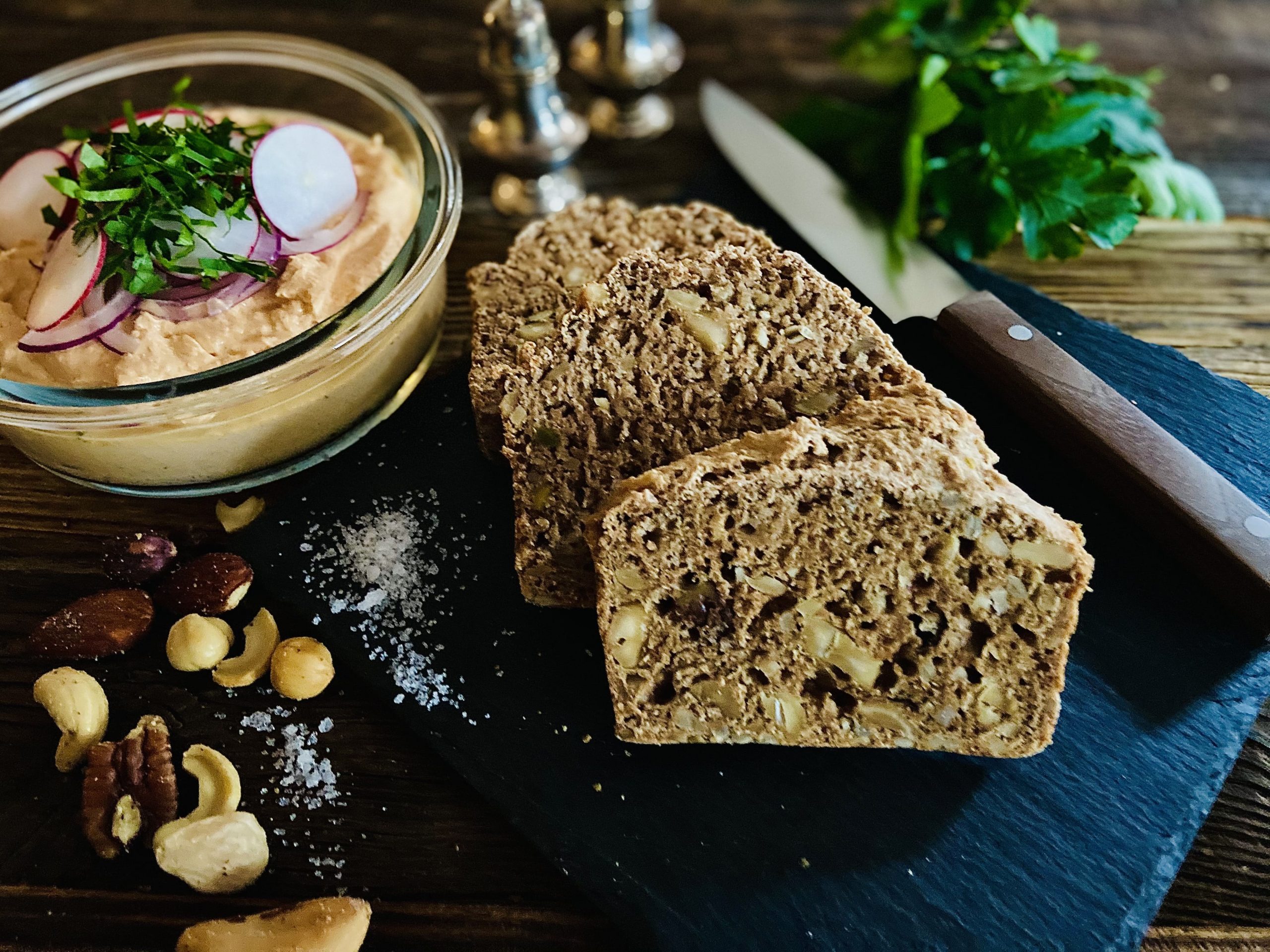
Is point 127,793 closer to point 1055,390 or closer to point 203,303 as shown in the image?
point 203,303

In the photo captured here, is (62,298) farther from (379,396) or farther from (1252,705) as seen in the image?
(1252,705)

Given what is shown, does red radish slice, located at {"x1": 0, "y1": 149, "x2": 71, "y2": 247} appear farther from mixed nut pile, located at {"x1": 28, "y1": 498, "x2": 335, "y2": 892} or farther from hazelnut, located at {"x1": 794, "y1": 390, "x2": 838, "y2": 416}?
hazelnut, located at {"x1": 794, "y1": 390, "x2": 838, "y2": 416}

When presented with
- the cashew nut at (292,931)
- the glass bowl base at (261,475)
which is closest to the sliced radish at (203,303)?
the glass bowl base at (261,475)

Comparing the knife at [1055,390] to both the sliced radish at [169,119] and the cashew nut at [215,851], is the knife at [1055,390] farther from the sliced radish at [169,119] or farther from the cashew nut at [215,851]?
the cashew nut at [215,851]

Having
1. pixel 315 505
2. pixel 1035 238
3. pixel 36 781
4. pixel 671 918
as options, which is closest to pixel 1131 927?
pixel 671 918

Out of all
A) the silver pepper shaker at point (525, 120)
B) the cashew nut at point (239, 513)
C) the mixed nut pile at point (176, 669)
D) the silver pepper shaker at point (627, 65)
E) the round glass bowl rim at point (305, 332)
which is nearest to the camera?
the mixed nut pile at point (176, 669)
